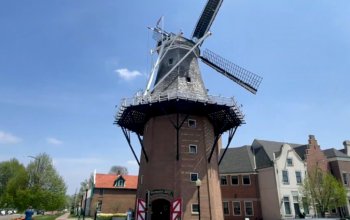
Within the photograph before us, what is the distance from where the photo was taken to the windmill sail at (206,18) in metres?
29.0

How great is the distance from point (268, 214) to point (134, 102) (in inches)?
851

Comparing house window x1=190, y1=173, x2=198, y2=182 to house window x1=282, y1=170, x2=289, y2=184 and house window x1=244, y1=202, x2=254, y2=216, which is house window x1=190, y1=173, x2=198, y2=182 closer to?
house window x1=244, y1=202, x2=254, y2=216

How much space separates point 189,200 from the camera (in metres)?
21.0

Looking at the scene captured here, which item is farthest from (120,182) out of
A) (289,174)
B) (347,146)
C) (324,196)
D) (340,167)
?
(347,146)

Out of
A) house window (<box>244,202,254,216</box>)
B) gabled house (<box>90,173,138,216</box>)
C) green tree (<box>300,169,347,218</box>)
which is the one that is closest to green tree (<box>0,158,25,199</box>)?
gabled house (<box>90,173,138,216</box>)

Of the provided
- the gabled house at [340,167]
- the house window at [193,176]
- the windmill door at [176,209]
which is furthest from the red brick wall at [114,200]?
the windmill door at [176,209]

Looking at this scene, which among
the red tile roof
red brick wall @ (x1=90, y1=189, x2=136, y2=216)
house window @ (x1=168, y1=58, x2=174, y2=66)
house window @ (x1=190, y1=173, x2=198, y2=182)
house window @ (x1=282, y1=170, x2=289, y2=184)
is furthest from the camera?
the red tile roof

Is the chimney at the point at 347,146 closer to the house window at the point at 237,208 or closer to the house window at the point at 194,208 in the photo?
the house window at the point at 237,208

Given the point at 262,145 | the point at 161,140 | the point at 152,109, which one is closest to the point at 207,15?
the point at 152,109

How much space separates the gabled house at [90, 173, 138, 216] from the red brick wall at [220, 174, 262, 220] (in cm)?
1997

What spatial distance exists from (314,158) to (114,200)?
109 feet

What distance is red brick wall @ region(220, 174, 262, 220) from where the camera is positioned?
3128 centimetres

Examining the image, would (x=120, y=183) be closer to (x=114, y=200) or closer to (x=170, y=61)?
(x=114, y=200)

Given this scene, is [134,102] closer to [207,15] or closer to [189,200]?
[189,200]
